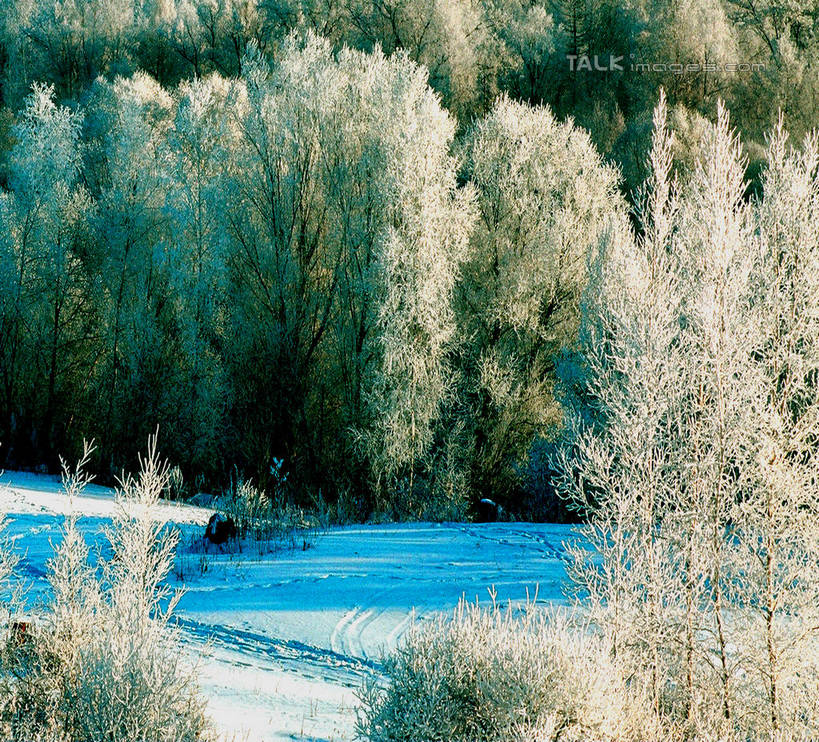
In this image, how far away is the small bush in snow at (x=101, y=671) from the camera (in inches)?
185

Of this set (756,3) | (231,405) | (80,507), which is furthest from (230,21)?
(80,507)

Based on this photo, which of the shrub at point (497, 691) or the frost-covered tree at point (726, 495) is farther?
the frost-covered tree at point (726, 495)

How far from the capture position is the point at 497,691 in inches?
193

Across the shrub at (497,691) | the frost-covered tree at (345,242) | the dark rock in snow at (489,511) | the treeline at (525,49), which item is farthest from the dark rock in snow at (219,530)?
the treeline at (525,49)

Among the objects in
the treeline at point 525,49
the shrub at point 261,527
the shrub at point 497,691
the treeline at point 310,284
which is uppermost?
the treeline at point 525,49

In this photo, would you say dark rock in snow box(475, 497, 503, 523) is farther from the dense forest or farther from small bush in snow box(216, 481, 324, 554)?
small bush in snow box(216, 481, 324, 554)

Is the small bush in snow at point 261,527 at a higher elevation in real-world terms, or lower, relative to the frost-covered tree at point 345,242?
lower

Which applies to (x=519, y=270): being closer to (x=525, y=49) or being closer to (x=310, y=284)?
(x=310, y=284)

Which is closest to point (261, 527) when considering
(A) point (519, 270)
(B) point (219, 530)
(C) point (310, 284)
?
(B) point (219, 530)

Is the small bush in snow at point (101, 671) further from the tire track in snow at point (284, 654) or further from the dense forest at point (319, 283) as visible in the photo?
the dense forest at point (319, 283)

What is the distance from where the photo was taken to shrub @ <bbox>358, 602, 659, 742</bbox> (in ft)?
15.9

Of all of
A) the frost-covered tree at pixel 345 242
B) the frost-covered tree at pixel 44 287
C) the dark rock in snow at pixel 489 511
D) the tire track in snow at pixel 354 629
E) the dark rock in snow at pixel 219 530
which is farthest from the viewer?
the frost-covered tree at pixel 44 287

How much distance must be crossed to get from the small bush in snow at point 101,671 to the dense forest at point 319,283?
851 cm

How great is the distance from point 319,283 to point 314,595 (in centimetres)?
1110
